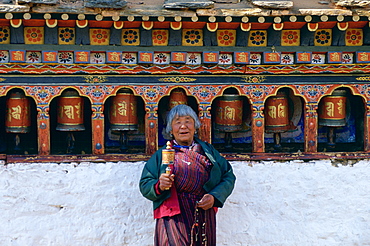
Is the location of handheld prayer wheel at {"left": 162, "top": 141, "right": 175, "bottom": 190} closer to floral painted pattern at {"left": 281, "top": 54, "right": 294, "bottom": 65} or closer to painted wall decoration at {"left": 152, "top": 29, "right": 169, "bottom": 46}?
painted wall decoration at {"left": 152, "top": 29, "right": 169, "bottom": 46}

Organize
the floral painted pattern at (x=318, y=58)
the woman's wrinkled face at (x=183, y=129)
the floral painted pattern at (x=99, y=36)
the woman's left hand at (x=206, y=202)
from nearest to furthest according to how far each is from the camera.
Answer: the woman's left hand at (x=206, y=202) < the woman's wrinkled face at (x=183, y=129) < the floral painted pattern at (x=99, y=36) < the floral painted pattern at (x=318, y=58)

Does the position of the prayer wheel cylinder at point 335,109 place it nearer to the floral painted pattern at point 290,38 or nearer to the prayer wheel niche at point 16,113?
the floral painted pattern at point 290,38

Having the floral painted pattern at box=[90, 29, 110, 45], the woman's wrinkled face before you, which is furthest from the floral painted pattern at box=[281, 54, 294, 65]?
the floral painted pattern at box=[90, 29, 110, 45]

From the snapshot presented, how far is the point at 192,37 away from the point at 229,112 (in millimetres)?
662

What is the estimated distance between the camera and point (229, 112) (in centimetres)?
520

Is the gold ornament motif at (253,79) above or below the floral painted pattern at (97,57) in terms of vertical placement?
below

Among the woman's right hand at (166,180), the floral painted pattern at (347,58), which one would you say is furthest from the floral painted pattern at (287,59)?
the woman's right hand at (166,180)

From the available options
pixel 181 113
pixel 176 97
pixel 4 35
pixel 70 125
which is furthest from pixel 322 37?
pixel 4 35

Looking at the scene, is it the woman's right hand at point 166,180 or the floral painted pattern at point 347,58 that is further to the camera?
the floral painted pattern at point 347,58

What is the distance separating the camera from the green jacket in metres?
4.36

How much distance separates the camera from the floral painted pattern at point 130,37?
16.3ft

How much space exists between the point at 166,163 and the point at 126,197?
874 mm

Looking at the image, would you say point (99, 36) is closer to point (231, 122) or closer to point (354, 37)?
point (231, 122)

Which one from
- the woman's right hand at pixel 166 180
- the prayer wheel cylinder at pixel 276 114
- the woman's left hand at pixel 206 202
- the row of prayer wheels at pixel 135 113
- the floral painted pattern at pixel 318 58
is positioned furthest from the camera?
the prayer wheel cylinder at pixel 276 114
